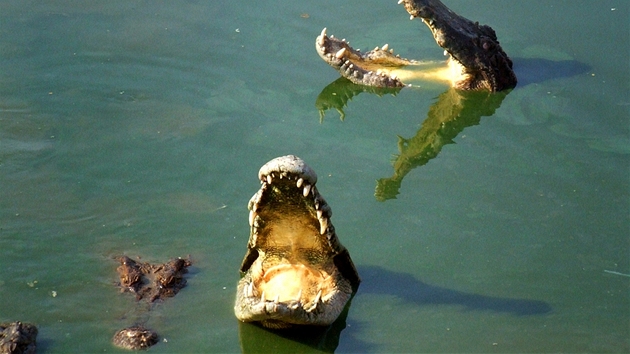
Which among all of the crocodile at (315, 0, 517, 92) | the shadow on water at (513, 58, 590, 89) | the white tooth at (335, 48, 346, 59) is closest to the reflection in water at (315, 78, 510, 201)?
the crocodile at (315, 0, 517, 92)

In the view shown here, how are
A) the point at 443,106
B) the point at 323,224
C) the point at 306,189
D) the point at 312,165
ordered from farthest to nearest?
1. the point at 443,106
2. the point at 312,165
3. the point at 323,224
4. the point at 306,189

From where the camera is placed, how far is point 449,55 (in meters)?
10.2

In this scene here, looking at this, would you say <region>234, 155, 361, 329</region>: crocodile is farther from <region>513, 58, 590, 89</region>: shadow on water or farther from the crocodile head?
<region>513, 58, 590, 89</region>: shadow on water

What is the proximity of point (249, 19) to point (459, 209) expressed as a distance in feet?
14.6

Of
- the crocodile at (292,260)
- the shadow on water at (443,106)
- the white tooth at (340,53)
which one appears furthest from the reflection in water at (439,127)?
the crocodile at (292,260)

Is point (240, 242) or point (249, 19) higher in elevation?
point (249, 19)

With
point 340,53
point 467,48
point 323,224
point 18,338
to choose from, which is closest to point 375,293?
point 323,224

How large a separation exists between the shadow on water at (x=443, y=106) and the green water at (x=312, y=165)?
0.06 m

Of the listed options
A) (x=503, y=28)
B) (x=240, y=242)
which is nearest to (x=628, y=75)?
(x=503, y=28)

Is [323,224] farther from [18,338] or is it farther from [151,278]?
[18,338]

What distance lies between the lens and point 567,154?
9086mm

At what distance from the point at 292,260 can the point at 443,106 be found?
3809 mm

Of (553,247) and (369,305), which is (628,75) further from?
(369,305)

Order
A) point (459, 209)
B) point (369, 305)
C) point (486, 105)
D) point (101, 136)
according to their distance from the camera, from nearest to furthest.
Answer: point (369, 305), point (459, 209), point (101, 136), point (486, 105)
